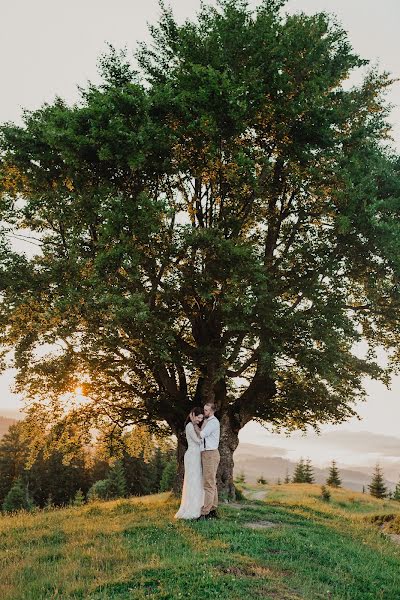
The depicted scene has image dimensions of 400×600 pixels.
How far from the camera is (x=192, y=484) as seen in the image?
14992mm

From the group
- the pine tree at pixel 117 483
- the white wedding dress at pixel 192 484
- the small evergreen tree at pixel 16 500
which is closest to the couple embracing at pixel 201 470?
the white wedding dress at pixel 192 484

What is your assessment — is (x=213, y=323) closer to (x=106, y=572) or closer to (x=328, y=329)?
(x=328, y=329)

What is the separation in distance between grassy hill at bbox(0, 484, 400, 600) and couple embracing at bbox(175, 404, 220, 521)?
0.69 m

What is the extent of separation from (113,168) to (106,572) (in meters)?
12.7

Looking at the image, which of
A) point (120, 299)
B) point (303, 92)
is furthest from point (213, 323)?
→ point (303, 92)

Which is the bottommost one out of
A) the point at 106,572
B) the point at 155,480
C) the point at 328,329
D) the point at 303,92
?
the point at 155,480

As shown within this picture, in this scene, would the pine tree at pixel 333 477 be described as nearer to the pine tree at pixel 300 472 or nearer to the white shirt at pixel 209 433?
the pine tree at pixel 300 472

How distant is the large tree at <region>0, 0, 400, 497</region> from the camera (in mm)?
16562

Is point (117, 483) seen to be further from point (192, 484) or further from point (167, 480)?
point (192, 484)

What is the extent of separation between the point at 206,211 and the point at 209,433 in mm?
9032

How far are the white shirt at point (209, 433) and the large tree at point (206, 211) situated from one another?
2997mm

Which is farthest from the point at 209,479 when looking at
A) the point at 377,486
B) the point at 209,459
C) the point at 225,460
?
the point at 377,486

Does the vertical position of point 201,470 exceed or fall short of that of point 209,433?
it falls short

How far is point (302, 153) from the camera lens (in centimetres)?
1823
